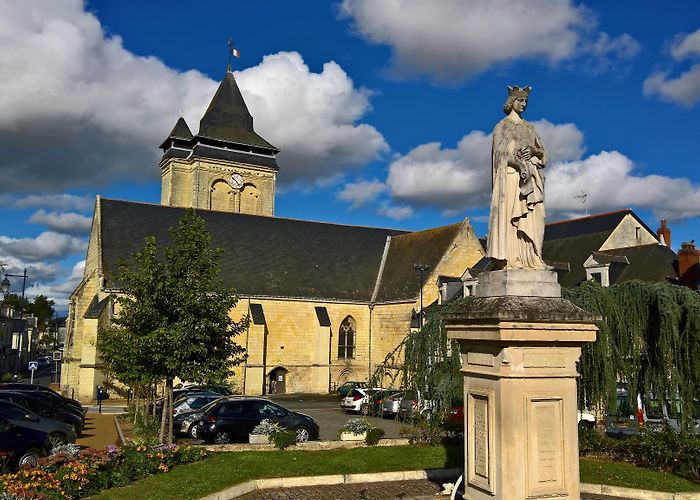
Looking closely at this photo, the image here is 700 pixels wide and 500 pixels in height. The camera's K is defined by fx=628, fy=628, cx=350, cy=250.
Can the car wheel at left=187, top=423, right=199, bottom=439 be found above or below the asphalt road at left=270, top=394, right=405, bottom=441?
above

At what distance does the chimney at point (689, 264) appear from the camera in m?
27.0

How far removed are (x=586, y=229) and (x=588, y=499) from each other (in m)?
30.9

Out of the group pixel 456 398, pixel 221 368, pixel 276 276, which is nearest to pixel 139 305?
pixel 221 368

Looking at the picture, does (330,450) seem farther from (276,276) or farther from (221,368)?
(276,276)

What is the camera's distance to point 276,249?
131 feet

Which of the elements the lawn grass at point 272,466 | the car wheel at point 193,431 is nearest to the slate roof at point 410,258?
→ the car wheel at point 193,431

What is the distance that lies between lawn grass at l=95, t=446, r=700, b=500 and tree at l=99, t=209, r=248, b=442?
10.8ft

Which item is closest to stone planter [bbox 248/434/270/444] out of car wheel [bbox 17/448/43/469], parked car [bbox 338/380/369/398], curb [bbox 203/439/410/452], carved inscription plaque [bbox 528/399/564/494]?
curb [bbox 203/439/410/452]

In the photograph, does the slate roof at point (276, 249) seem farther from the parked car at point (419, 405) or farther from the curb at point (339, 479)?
the curb at point (339, 479)

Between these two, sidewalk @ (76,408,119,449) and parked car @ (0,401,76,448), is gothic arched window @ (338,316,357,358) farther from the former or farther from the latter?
parked car @ (0,401,76,448)

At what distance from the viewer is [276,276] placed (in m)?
38.1

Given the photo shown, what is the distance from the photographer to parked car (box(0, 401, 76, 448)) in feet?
45.5

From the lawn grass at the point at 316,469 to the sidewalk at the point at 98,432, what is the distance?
6.51 m

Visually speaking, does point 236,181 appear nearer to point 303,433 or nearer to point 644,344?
point 303,433
